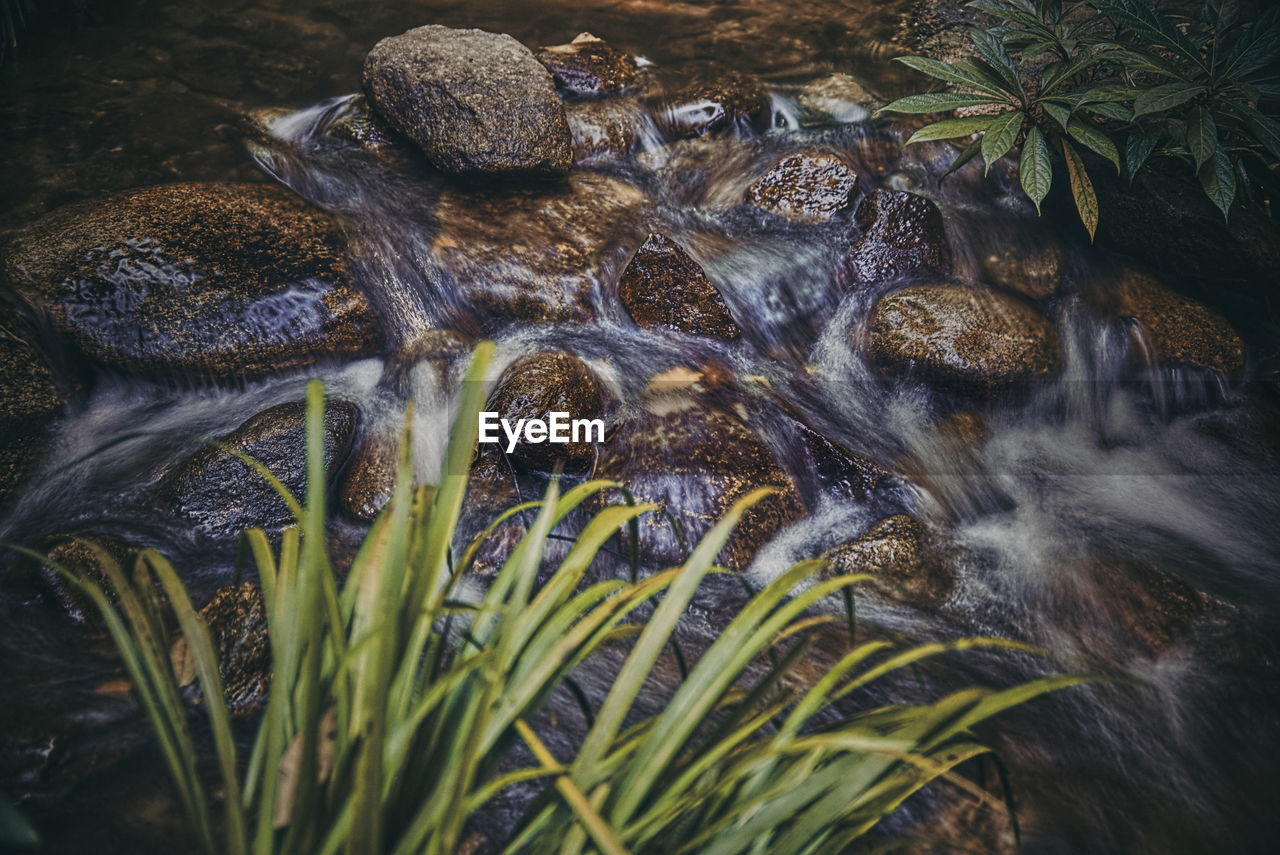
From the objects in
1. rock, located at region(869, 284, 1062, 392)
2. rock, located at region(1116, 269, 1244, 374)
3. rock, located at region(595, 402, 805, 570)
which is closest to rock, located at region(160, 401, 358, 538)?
rock, located at region(595, 402, 805, 570)

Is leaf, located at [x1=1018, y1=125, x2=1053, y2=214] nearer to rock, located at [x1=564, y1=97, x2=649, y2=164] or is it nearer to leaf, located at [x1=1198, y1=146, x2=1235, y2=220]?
leaf, located at [x1=1198, y1=146, x2=1235, y2=220]

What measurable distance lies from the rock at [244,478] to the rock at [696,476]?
1.26 m

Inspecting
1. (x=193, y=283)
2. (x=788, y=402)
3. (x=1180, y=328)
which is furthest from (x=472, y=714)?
(x=1180, y=328)

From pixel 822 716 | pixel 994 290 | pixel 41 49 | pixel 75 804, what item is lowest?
pixel 822 716

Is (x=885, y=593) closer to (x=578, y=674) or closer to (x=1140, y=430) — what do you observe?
(x=578, y=674)

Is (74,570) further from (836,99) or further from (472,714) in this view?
(836,99)

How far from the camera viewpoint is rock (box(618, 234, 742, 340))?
3.28 metres

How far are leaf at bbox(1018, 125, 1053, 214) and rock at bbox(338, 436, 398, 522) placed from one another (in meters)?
3.14

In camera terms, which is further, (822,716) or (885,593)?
(885,593)

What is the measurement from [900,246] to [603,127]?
2.14 meters

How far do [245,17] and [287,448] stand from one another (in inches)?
175

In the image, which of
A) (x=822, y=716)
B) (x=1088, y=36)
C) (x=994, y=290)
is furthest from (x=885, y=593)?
(x=1088, y=36)

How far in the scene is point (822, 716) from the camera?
5.70ft

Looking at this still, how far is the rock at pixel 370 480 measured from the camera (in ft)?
8.21
